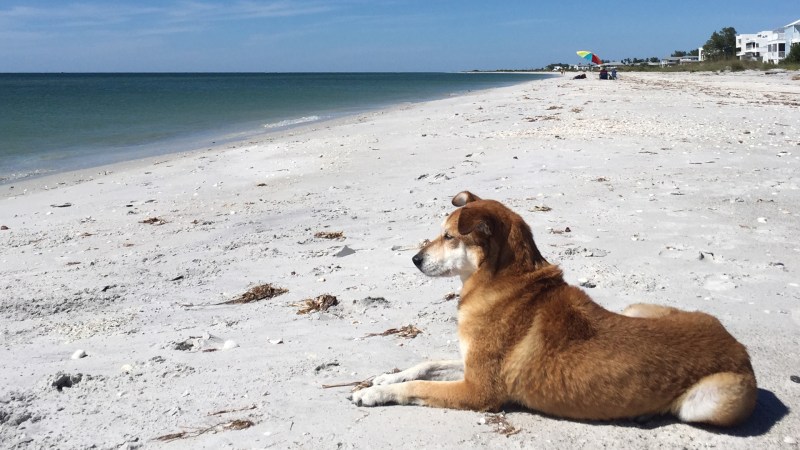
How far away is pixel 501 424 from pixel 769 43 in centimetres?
11502

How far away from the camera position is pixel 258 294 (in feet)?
21.4

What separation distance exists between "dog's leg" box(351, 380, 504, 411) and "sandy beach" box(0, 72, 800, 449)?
2.8 inches

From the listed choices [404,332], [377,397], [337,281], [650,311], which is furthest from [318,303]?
[650,311]

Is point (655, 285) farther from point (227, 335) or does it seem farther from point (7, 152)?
point (7, 152)

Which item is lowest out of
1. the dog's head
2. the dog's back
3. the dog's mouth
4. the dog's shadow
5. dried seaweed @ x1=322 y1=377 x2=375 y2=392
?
the dog's shadow

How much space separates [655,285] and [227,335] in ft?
13.0

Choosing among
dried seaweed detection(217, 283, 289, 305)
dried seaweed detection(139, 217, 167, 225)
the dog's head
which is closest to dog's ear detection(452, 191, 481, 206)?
the dog's head

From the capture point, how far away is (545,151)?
13.4 m

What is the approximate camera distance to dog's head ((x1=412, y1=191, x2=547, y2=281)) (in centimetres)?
412

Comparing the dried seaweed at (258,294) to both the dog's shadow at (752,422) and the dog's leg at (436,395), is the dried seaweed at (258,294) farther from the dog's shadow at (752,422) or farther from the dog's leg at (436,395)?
the dog's shadow at (752,422)

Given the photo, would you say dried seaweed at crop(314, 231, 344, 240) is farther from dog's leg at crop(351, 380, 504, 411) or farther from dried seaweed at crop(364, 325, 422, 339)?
dog's leg at crop(351, 380, 504, 411)

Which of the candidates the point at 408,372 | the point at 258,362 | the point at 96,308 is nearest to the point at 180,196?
the point at 96,308

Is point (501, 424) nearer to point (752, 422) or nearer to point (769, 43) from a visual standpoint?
point (752, 422)

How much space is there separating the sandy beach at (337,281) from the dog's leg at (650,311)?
784 mm
